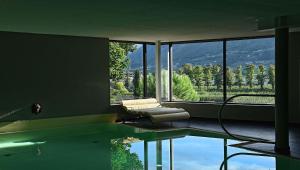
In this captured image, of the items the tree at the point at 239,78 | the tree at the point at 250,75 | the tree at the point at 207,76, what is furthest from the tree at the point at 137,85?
the tree at the point at 250,75

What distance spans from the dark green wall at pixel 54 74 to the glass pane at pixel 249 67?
12.9 ft

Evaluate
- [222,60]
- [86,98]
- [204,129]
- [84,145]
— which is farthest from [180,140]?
[222,60]

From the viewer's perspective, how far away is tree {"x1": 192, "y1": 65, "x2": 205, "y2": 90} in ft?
41.0

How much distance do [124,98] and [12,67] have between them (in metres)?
3.84

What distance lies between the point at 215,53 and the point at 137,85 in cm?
277

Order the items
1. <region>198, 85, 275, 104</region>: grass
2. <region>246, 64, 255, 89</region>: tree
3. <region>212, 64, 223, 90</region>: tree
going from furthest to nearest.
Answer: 1. <region>212, 64, 223, 90</region>: tree
2. <region>246, 64, 255, 89</region>: tree
3. <region>198, 85, 275, 104</region>: grass

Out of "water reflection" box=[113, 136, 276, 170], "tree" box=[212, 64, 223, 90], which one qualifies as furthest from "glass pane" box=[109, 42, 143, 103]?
"water reflection" box=[113, 136, 276, 170]

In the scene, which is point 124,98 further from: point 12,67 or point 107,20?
point 107,20

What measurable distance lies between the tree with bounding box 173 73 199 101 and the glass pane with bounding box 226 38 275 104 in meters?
1.27

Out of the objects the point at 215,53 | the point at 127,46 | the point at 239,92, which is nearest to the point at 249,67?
the point at 239,92

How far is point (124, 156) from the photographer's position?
6809mm

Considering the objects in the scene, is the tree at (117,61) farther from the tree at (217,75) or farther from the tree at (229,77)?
the tree at (229,77)

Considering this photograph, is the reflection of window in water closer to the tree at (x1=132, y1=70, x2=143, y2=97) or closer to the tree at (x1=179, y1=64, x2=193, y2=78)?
the tree at (x1=132, y1=70, x2=143, y2=97)

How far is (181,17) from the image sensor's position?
22.3 feet
